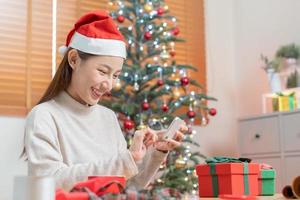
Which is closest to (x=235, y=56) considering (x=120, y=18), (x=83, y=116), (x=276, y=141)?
(x=276, y=141)

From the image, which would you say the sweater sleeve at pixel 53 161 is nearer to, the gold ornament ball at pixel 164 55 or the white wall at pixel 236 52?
the gold ornament ball at pixel 164 55

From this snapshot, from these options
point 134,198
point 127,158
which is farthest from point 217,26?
point 134,198

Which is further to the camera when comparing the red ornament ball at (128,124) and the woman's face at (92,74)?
the red ornament ball at (128,124)

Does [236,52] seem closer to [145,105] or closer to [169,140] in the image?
[145,105]

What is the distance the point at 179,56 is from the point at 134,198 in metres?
3.26

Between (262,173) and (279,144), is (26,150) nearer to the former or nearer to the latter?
(262,173)

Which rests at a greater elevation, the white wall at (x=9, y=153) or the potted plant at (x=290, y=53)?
the potted plant at (x=290, y=53)

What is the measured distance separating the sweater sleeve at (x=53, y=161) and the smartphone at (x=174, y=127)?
0.42 ft

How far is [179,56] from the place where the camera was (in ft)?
12.6

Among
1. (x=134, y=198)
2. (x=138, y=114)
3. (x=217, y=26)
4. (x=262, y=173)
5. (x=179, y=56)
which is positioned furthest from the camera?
(x=217, y=26)

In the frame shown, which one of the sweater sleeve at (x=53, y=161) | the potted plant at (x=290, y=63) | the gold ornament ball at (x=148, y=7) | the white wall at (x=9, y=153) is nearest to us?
the sweater sleeve at (x=53, y=161)

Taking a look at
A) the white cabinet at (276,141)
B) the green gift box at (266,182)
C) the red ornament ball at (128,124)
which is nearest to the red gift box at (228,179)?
the green gift box at (266,182)

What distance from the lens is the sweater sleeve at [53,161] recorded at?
3.62 feet

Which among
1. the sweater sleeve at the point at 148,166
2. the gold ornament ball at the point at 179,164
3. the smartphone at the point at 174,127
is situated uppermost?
the smartphone at the point at 174,127
